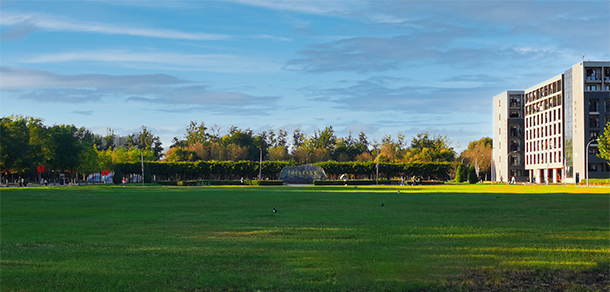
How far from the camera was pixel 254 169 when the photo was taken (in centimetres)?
10356

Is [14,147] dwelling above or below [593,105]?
below

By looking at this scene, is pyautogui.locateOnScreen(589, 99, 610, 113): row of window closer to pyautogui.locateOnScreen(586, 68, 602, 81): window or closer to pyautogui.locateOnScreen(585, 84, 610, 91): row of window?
pyautogui.locateOnScreen(585, 84, 610, 91): row of window

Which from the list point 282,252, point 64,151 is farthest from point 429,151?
point 282,252

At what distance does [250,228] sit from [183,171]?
3506 inches

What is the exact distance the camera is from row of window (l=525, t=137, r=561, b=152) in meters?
106

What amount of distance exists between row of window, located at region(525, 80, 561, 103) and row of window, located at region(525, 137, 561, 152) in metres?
8.58

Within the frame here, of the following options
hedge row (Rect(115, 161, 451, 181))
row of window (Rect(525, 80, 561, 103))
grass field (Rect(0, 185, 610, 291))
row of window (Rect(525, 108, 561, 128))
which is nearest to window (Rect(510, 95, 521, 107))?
row of window (Rect(525, 80, 561, 103))

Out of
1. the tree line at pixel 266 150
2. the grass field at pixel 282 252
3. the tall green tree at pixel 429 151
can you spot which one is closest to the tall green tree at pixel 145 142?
the tree line at pixel 266 150

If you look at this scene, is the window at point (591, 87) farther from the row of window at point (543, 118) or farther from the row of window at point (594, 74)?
the row of window at point (543, 118)

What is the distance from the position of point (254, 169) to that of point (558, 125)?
178 ft

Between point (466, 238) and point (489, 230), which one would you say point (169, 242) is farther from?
point (489, 230)

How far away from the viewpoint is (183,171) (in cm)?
10194

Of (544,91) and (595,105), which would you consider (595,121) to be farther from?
(544,91)

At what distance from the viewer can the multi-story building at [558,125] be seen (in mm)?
96375
